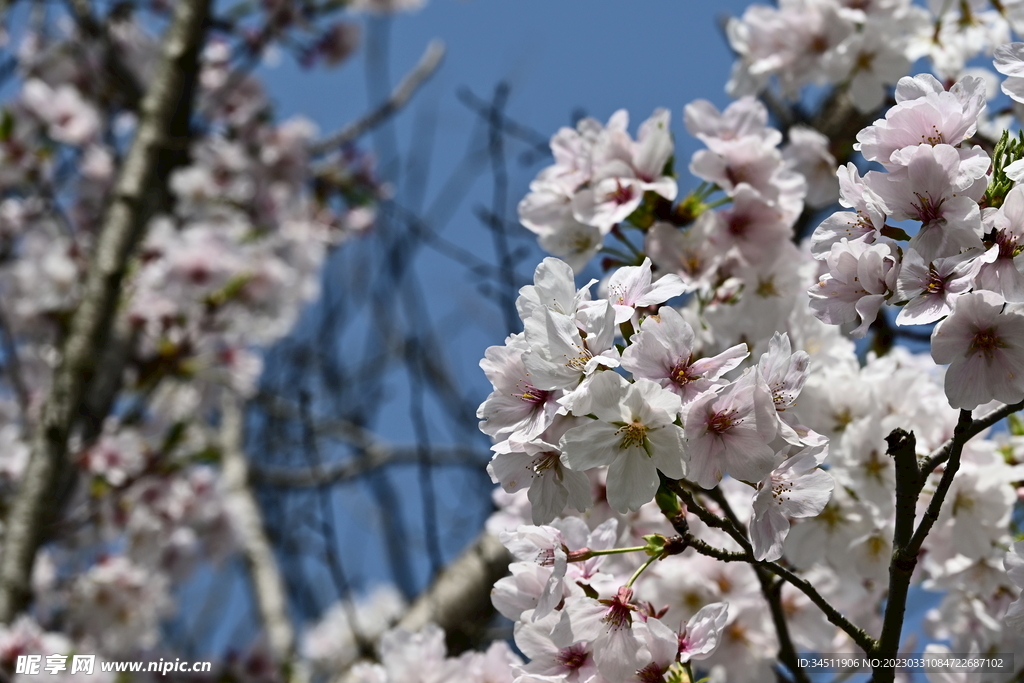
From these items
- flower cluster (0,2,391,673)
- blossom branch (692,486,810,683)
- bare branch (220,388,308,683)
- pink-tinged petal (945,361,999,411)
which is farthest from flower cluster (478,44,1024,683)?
bare branch (220,388,308,683)

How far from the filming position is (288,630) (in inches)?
137

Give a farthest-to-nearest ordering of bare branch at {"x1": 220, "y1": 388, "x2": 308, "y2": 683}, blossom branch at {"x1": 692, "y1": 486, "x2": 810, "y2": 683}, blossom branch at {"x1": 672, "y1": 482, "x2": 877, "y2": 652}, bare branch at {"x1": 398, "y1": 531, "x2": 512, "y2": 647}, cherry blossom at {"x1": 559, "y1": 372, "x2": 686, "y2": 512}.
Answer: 1. bare branch at {"x1": 220, "y1": 388, "x2": 308, "y2": 683}
2. bare branch at {"x1": 398, "y1": 531, "x2": 512, "y2": 647}
3. blossom branch at {"x1": 692, "y1": 486, "x2": 810, "y2": 683}
4. blossom branch at {"x1": 672, "y1": 482, "x2": 877, "y2": 652}
5. cherry blossom at {"x1": 559, "y1": 372, "x2": 686, "y2": 512}

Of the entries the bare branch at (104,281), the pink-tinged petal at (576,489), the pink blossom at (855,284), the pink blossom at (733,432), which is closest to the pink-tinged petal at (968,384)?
the pink blossom at (855,284)

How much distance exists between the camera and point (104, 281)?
9.62ft

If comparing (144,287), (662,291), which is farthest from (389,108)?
(662,291)

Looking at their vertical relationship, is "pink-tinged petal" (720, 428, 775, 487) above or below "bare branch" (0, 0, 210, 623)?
below

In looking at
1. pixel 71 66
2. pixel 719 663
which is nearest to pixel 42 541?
pixel 719 663

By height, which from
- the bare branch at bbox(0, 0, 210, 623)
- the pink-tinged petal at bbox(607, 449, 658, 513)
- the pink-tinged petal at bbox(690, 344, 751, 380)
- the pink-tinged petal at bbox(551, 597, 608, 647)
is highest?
the bare branch at bbox(0, 0, 210, 623)

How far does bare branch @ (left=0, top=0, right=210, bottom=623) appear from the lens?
2.53 metres

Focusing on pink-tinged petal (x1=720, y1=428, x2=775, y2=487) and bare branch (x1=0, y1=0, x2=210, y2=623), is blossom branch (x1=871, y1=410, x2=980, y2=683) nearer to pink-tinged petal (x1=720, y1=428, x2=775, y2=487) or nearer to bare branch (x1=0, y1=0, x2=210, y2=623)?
pink-tinged petal (x1=720, y1=428, x2=775, y2=487)

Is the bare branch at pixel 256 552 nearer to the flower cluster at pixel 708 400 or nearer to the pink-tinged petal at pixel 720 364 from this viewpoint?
the flower cluster at pixel 708 400

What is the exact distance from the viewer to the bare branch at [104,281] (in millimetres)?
2531

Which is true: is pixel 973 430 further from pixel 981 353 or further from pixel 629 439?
pixel 629 439

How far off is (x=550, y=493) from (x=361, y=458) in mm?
3369
